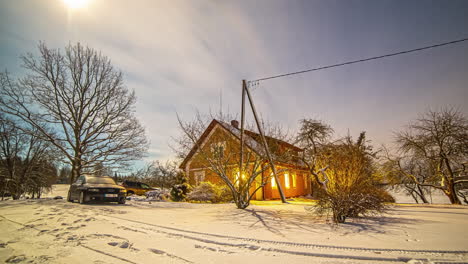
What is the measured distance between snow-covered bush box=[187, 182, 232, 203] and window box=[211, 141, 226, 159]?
374 cm

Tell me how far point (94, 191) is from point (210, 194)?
20.1 ft

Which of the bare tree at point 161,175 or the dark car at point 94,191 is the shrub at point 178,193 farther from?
the bare tree at point 161,175

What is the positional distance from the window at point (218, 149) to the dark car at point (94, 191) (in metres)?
5.86

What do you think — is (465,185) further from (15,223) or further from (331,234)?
(15,223)

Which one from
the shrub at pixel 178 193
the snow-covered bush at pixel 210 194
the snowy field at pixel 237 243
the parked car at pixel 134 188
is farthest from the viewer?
the parked car at pixel 134 188

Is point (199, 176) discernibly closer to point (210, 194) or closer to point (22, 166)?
point (210, 194)

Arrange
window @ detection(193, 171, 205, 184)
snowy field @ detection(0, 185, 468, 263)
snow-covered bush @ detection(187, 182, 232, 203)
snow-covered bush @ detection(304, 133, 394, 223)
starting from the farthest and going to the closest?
window @ detection(193, 171, 205, 184) → snow-covered bush @ detection(187, 182, 232, 203) → snow-covered bush @ detection(304, 133, 394, 223) → snowy field @ detection(0, 185, 468, 263)

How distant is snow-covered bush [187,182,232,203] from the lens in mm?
12133

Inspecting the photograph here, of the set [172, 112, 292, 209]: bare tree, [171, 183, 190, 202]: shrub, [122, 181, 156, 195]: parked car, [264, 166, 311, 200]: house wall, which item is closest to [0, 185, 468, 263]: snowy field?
[172, 112, 292, 209]: bare tree

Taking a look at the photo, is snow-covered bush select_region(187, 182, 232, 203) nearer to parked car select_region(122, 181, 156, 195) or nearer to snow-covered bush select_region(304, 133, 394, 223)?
snow-covered bush select_region(304, 133, 394, 223)

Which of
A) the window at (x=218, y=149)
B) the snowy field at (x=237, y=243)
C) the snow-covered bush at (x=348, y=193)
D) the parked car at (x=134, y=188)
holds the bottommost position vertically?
the parked car at (x=134, y=188)

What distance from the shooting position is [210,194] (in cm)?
1233

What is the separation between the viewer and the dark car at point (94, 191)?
9.73 m

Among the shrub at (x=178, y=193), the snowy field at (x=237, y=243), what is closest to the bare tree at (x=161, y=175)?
the shrub at (x=178, y=193)
